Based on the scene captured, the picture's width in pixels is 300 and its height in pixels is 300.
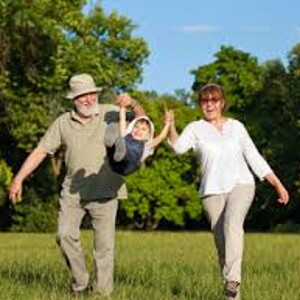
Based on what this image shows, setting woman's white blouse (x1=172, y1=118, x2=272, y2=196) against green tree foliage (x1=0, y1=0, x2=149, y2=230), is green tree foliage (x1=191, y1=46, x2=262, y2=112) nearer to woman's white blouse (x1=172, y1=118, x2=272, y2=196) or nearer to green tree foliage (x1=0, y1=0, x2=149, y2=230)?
green tree foliage (x1=0, y1=0, x2=149, y2=230)

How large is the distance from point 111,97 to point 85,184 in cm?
4197

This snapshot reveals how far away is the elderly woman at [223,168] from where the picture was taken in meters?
9.63

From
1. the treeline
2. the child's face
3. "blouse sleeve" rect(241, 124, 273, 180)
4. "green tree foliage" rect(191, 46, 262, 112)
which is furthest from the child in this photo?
"green tree foliage" rect(191, 46, 262, 112)

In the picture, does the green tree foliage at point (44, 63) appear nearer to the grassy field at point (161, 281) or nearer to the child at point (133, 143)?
the grassy field at point (161, 281)

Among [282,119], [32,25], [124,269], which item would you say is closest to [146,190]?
[282,119]

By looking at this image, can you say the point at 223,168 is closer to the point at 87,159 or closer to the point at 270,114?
the point at 87,159

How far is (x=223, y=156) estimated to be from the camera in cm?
971

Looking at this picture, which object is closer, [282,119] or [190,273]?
[190,273]

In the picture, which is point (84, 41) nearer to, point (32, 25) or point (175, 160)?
point (32, 25)

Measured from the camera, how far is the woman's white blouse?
31.9 ft

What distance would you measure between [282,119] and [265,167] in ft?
201

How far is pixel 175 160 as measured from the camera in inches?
2790

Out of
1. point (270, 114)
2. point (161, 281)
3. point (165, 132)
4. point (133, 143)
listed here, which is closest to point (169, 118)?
point (165, 132)

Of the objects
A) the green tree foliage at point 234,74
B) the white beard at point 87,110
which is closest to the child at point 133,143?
the white beard at point 87,110
